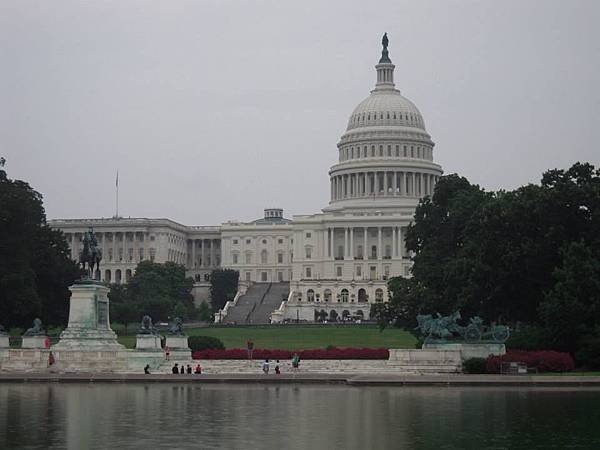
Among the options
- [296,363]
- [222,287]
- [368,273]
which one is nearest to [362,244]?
[368,273]

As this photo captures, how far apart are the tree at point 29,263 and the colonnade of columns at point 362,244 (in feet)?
284

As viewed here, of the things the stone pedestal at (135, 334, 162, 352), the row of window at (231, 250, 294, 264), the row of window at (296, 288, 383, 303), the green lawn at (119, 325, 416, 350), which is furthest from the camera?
the row of window at (231, 250, 294, 264)

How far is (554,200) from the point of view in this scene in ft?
202

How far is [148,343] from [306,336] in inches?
1686

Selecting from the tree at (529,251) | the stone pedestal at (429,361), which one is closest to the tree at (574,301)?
the tree at (529,251)

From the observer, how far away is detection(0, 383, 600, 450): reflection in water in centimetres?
2845

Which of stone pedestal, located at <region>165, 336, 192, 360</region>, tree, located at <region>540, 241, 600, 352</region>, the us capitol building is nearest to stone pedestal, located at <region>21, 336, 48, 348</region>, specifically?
stone pedestal, located at <region>165, 336, 192, 360</region>

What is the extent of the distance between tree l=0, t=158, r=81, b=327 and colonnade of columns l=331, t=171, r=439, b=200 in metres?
93.8

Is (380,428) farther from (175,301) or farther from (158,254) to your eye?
(158,254)

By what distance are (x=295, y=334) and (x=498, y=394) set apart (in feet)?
204

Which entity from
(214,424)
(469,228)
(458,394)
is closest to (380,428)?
(214,424)

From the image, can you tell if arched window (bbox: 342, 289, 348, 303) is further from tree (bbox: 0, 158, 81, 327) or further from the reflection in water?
the reflection in water

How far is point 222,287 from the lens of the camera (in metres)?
169

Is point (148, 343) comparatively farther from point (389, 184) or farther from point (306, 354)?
point (389, 184)
